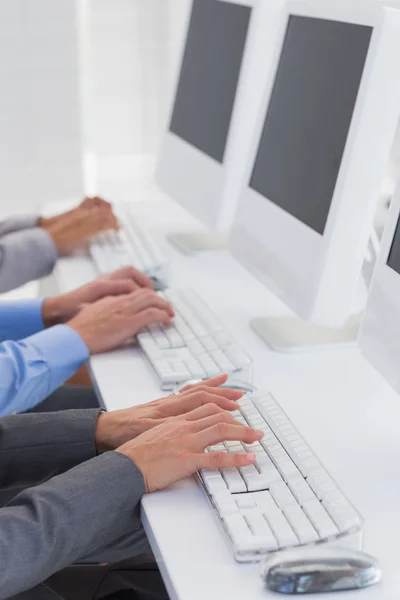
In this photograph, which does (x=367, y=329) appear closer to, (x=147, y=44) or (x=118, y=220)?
(x=118, y=220)

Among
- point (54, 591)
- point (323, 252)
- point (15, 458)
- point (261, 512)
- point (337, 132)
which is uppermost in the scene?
point (337, 132)

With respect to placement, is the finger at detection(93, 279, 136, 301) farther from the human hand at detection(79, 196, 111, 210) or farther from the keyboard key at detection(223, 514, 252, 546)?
the keyboard key at detection(223, 514, 252, 546)

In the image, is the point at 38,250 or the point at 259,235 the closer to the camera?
the point at 259,235

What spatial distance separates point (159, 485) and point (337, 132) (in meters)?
0.53

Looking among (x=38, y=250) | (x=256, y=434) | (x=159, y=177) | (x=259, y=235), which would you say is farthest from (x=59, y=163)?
(x=256, y=434)

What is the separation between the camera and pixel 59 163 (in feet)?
9.66

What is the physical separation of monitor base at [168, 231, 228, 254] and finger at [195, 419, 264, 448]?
2.95 feet

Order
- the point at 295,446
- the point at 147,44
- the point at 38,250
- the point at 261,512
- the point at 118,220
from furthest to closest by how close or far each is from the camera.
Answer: the point at 147,44
the point at 118,220
the point at 38,250
the point at 295,446
the point at 261,512

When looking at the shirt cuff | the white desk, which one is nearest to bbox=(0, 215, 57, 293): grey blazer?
the white desk

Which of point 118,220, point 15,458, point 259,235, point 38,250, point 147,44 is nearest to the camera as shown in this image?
point 15,458

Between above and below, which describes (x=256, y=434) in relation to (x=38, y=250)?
above

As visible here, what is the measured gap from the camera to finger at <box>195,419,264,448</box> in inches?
34.5

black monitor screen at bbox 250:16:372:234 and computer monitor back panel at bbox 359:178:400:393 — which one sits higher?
black monitor screen at bbox 250:16:372:234

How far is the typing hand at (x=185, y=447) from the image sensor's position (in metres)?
0.86
